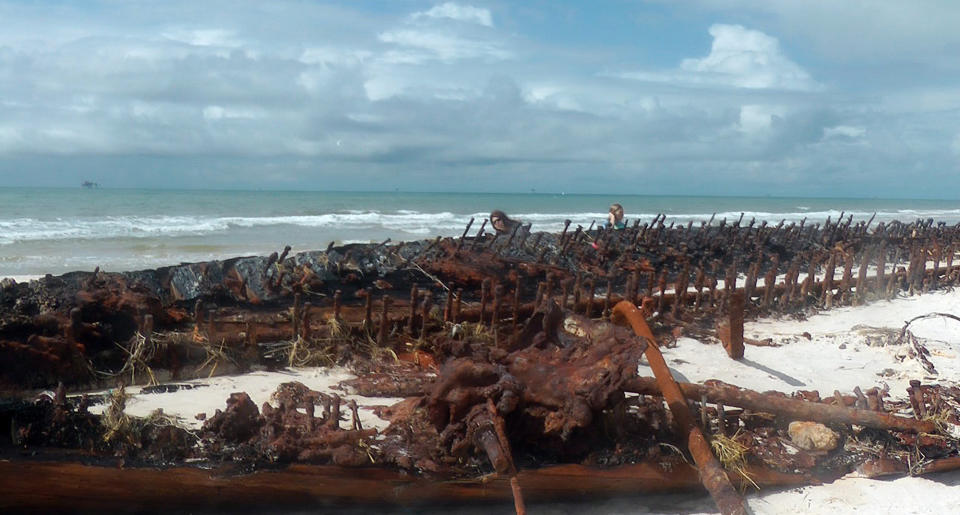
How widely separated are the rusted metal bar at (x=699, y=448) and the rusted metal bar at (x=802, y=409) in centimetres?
14

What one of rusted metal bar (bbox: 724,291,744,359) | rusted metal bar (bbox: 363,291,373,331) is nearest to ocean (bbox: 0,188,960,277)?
rusted metal bar (bbox: 363,291,373,331)

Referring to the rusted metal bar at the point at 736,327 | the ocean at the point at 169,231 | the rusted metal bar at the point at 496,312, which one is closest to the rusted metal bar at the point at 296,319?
the rusted metal bar at the point at 496,312

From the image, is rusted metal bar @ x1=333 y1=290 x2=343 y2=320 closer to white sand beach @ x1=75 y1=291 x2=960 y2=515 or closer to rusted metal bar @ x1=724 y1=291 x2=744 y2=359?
white sand beach @ x1=75 y1=291 x2=960 y2=515

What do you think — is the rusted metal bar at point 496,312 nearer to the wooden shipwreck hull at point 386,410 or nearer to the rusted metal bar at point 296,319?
the wooden shipwreck hull at point 386,410

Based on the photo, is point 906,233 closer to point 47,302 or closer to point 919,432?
point 919,432

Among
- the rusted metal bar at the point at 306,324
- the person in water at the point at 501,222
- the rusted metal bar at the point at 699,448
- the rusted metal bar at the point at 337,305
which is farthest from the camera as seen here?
the person in water at the point at 501,222

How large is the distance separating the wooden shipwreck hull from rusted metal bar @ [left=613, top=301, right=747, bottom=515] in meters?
0.01

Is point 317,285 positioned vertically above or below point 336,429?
above

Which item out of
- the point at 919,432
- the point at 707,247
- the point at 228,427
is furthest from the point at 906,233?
the point at 228,427

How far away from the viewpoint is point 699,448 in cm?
420

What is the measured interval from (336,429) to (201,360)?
2365 mm

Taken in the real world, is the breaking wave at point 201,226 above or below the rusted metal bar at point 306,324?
above

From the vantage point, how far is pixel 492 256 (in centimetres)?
970

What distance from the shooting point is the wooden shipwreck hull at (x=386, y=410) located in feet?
12.8
